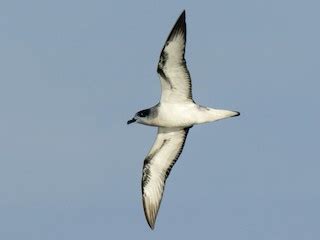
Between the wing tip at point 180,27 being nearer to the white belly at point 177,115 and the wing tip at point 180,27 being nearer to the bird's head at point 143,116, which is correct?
the white belly at point 177,115

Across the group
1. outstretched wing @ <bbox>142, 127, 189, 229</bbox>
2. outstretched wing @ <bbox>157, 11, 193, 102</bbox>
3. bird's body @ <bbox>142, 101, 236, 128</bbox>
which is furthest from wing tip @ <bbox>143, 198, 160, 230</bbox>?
outstretched wing @ <bbox>157, 11, 193, 102</bbox>

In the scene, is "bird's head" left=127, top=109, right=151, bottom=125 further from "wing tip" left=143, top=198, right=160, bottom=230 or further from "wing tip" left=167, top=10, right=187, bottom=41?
"wing tip" left=143, top=198, right=160, bottom=230

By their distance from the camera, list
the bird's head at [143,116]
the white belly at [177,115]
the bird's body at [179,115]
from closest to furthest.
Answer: the bird's body at [179,115]
the white belly at [177,115]
the bird's head at [143,116]

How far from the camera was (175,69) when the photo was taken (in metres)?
36.2

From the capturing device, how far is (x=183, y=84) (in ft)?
120

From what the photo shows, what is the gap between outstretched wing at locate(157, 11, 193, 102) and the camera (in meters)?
35.7

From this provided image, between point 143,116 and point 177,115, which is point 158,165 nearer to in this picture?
point 143,116

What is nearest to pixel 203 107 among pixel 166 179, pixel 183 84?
pixel 183 84

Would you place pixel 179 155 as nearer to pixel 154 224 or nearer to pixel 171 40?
pixel 154 224

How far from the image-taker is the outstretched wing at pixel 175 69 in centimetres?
3572

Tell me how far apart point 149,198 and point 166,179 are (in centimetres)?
94

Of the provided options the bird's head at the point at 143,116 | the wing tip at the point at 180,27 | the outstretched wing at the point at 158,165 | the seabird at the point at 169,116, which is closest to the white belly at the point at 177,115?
the seabird at the point at 169,116

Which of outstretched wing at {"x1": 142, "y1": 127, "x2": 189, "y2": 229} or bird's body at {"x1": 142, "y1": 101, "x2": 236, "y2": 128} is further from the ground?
bird's body at {"x1": 142, "y1": 101, "x2": 236, "y2": 128}

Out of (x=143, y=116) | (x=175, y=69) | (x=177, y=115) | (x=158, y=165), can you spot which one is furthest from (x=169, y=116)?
(x=158, y=165)
